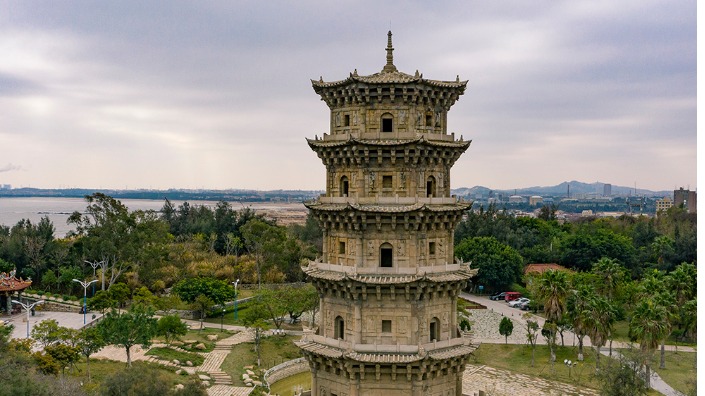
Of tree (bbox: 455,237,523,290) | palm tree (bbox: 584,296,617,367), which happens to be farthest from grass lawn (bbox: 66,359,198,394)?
tree (bbox: 455,237,523,290)

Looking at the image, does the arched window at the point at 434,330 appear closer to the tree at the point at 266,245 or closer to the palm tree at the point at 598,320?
the palm tree at the point at 598,320

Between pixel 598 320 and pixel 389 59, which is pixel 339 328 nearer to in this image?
pixel 389 59

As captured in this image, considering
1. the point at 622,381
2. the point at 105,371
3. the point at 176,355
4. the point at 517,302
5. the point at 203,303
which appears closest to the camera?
the point at 622,381

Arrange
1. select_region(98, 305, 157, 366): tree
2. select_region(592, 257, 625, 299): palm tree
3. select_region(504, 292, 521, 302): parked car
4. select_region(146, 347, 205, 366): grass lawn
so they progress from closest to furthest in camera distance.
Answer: select_region(98, 305, 157, 366): tree
select_region(146, 347, 205, 366): grass lawn
select_region(592, 257, 625, 299): palm tree
select_region(504, 292, 521, 302): parked car

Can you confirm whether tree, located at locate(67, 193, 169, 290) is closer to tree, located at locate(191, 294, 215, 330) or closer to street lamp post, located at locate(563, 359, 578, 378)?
tree, located at locate(191, 294, 215, 330)

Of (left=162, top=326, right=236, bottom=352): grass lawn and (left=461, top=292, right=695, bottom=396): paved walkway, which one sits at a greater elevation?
(left=162, top=326, right=236, bottom=352): grass lawn

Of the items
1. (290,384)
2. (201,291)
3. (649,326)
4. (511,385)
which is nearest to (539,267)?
(649,326)

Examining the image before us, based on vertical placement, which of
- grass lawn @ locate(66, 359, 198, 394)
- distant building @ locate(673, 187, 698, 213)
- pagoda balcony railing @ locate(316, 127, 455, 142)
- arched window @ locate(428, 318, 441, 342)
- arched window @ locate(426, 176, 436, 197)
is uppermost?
pagoda balcony railing @ locate(316, 127, 455, 142)
